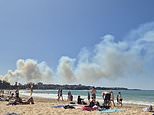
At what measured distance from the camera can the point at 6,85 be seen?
15225 centimetres

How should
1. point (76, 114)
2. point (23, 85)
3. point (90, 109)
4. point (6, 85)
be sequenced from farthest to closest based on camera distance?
1. point (23, 85)
2. point (6, 85)
3. point (90, 109)
4. point (76, 114)

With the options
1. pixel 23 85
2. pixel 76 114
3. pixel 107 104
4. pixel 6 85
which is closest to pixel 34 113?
pixel 76 114

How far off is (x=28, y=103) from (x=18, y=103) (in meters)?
1.45

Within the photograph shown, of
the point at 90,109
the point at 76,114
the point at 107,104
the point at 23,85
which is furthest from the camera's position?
the point at 23,85

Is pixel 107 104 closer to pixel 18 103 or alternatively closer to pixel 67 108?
pixel 67 108

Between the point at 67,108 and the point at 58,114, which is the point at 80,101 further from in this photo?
the point at 58,114

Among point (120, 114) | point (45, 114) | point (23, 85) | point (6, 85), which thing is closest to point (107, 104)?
point (120, 114)

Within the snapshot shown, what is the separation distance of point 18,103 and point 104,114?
32.9ft

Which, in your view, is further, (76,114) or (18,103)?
(18,103)

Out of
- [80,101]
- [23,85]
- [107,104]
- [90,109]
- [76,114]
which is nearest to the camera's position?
[76,114]

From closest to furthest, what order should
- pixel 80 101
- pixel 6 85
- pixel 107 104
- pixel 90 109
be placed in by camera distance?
pixel 90 109, pixel 107 104, pixel 80 101, pixel 6 85

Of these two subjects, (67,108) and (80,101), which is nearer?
(67,108)

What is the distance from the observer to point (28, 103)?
2798 centimetres

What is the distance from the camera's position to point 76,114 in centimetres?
1892
